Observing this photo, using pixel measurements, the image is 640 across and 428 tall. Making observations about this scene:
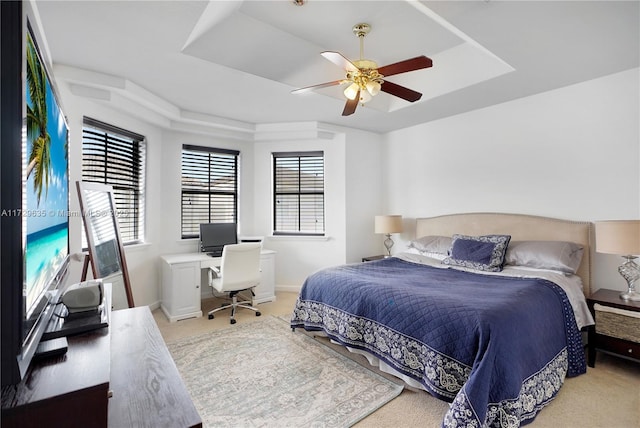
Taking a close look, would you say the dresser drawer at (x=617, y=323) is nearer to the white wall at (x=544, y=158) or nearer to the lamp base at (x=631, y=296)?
the lamp base at (x=631, y=296)

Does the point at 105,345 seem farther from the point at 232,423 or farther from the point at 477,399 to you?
the point at 477,399

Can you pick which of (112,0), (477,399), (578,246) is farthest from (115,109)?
(578,246)

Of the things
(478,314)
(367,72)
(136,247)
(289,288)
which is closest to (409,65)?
(367,72)

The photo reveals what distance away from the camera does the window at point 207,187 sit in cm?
458

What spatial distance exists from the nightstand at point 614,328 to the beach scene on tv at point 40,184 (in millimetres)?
3556

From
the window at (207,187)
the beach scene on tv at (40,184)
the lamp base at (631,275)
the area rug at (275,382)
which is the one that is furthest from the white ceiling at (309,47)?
the area rug at (275,382)

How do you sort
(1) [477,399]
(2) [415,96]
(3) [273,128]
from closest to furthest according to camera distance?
(1) [477,399]
(2) [415,96]
(3) [273,128]

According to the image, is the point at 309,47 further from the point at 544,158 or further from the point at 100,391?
the point at 100,391

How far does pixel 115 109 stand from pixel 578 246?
4.97 m

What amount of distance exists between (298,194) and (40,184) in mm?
4087

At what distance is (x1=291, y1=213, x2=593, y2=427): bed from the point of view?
5.92 ft

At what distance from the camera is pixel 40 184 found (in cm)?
108

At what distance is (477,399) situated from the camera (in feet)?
5.58

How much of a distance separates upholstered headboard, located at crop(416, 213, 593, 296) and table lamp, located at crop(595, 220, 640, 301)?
0.43 meters
